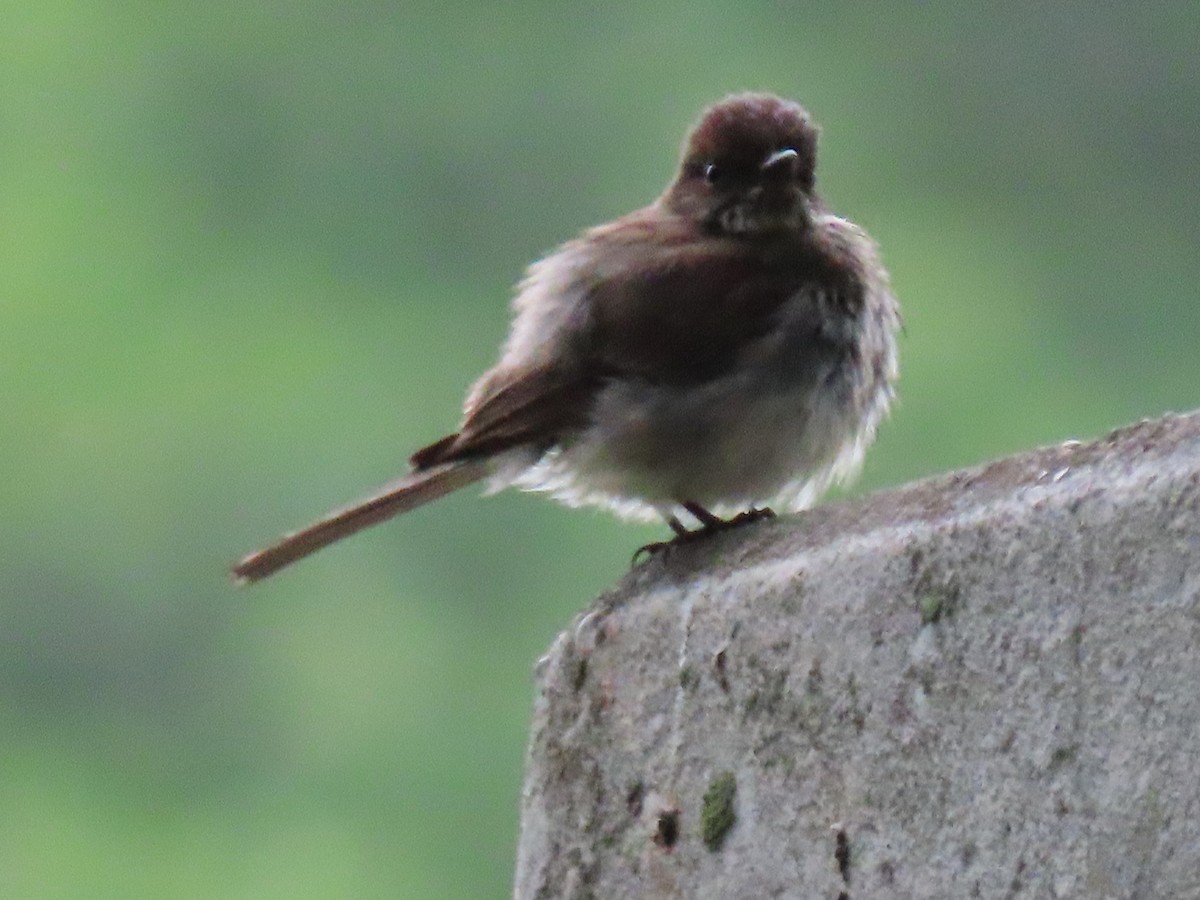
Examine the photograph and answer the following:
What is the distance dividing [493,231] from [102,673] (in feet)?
13.5

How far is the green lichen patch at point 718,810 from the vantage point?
2.35m

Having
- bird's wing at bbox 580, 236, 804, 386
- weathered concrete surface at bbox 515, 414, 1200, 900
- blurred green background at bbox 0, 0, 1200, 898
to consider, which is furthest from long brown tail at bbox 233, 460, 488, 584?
blurred green background at bbox 0, 0, 1200, 898

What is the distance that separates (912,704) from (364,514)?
1914mm

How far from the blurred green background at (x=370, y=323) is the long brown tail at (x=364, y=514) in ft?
27.5

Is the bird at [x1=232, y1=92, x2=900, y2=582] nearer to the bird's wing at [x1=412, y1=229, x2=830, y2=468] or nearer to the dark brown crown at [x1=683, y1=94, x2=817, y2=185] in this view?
the bird's wing at [x1=412, y1=229, x2=830, y2=468]

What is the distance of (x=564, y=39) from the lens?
69.3 feet

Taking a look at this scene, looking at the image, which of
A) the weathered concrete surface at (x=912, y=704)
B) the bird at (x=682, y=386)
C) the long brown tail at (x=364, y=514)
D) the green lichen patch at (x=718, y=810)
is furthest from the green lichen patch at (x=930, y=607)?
the bird at (x=682, y=386)

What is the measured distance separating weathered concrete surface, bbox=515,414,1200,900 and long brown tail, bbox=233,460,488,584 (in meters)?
1.14

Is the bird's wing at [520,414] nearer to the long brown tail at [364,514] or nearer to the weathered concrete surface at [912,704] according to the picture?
the long brown tail at [364,514]

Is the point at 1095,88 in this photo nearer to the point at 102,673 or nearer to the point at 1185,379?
the point at 1185,379

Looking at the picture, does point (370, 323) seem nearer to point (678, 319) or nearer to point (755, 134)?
point (755, 134)

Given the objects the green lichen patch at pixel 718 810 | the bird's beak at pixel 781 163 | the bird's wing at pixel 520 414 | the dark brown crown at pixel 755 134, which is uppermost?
the dark brown crown at pixel 755 134

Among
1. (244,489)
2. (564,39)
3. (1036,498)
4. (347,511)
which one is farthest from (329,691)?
(1036,498)

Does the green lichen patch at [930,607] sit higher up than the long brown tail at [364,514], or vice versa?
the long brown tail at [364,514]
